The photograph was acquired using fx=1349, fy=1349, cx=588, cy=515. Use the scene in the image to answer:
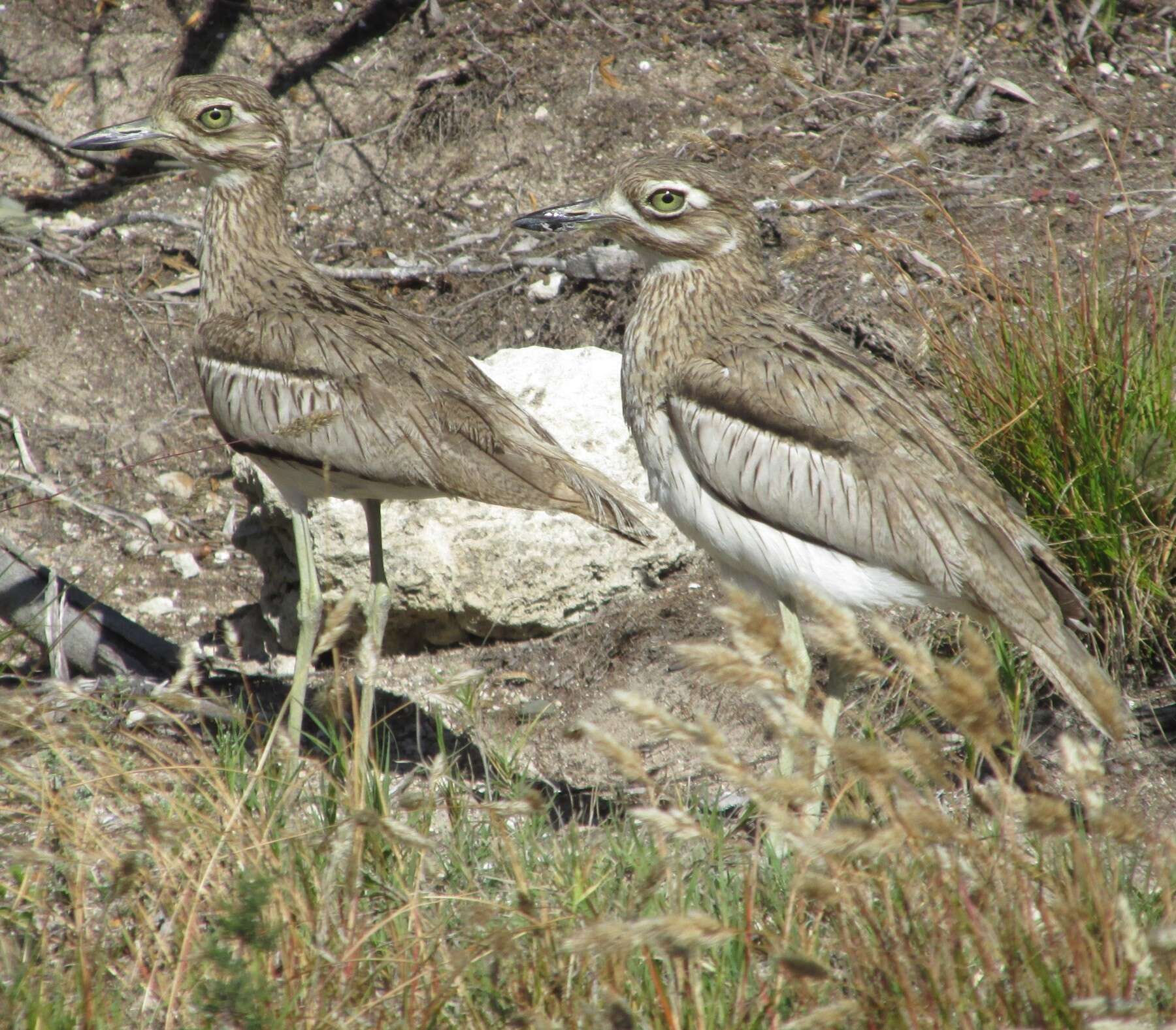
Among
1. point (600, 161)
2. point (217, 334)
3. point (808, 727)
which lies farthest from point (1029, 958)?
point (600, 161)

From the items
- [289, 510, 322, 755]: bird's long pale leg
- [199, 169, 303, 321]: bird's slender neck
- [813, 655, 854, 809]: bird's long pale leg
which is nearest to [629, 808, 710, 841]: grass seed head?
[813, 655, 854, 809]: bird's long pale leg

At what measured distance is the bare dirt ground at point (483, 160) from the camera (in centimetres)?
634

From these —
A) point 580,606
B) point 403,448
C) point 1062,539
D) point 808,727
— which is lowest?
point 580,606

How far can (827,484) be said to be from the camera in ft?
12.7

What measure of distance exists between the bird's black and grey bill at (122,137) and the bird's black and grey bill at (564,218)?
1375 millimetres

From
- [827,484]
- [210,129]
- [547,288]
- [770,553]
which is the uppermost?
[210,129]

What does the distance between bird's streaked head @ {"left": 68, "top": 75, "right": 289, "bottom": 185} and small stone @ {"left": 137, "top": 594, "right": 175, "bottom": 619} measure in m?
1.99

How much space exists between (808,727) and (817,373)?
2240mm

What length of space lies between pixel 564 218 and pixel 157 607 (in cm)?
268

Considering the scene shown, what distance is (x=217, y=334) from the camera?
4523mm

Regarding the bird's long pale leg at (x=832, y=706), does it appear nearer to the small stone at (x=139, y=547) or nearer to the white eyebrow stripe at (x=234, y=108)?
the white eyebrow stripe at (x=234, y=108)

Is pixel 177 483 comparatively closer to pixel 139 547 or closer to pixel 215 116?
pixel 139 547

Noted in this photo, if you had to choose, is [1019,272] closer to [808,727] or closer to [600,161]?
[600,161]

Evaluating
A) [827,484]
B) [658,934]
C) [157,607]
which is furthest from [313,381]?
[658,934]
